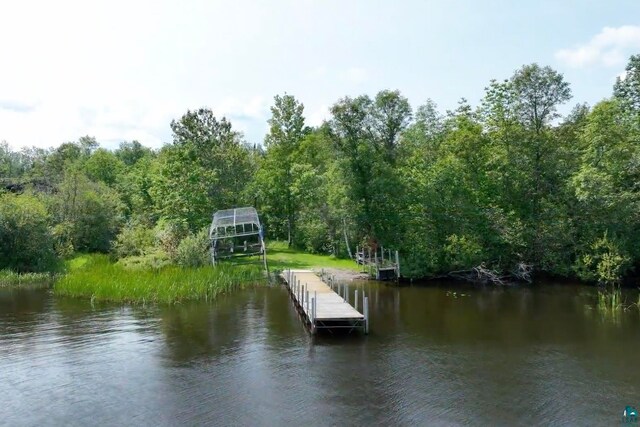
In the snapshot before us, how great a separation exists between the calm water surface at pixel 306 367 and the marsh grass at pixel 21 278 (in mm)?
6534

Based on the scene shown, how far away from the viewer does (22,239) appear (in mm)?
34031

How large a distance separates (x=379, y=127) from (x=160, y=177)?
1795 centimetres

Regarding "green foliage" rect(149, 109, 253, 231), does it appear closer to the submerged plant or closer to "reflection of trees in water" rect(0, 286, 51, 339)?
"reflection of trees in water" rect(0, 286, 51, 339)

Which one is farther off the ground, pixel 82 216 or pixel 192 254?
pixel 82 216

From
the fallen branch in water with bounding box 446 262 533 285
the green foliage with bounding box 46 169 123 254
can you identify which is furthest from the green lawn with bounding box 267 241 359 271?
the green foliage with bounding box 46 169 123 254

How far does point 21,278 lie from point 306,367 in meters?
23.3

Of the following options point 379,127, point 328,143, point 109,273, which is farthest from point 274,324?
point 379,127

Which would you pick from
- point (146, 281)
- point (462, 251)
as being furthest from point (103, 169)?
point (462, 251)

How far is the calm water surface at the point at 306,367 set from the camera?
42.8ft

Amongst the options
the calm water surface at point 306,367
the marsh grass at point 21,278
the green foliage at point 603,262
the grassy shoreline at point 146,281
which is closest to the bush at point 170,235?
the grassy shoreline at point 146,281

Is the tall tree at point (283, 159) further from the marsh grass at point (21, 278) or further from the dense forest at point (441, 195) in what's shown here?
the marsh grass at point (21, 278)

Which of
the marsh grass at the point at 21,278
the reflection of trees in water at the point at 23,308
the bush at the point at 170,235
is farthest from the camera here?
the bush at the point at 170,235

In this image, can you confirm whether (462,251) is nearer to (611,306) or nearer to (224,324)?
(611,306)

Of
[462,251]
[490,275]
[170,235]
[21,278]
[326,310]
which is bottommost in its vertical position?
[326,310]
